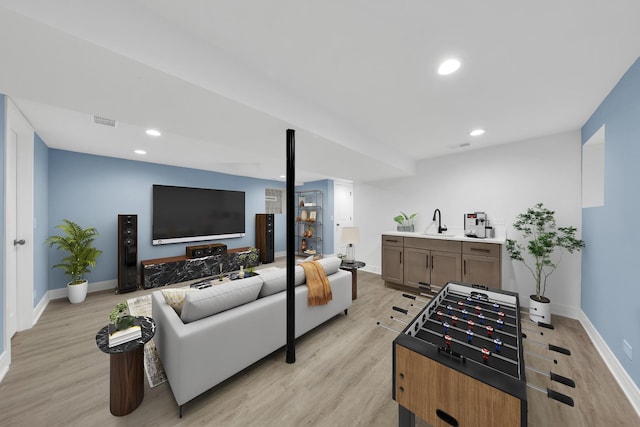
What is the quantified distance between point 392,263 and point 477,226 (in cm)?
147

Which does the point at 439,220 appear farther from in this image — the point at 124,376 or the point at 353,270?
the point at 124,376

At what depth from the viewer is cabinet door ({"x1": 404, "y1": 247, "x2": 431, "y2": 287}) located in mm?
3732

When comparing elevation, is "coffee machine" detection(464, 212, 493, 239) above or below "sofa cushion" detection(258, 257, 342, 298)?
above

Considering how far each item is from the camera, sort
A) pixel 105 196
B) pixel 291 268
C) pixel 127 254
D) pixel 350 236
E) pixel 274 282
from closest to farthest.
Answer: pixel 291 268 < pixel 274 282 < pixel 127 254 < pixel 105 196 < pixel 350 236

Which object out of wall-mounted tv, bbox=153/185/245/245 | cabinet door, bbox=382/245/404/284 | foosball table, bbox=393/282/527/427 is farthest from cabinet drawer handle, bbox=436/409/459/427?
wall-mounted tv, bbox=153/185/245/245

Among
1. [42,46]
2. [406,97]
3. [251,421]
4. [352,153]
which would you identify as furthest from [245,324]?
[406,97]

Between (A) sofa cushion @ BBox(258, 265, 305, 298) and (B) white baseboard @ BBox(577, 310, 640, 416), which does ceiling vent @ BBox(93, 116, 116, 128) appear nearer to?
(A) sofa cushion @ BBox(258, 265, 305, 298)

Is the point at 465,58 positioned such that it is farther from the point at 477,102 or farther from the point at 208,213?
the point at 208,213

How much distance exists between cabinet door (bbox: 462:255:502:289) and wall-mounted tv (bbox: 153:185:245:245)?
499 cm

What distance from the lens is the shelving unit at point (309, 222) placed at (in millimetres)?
7051

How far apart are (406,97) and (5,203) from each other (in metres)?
3.66

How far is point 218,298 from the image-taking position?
1.85 meters

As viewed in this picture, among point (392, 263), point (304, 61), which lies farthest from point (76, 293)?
point (392, 263)

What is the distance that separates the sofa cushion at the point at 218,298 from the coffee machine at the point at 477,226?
11.1ft
